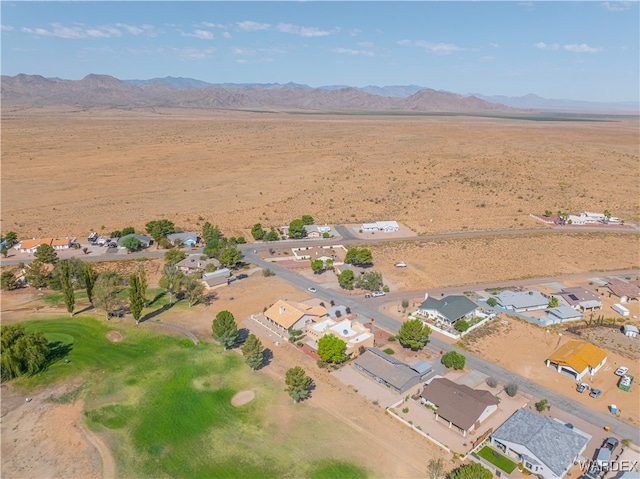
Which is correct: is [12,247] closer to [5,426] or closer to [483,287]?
[5,426]

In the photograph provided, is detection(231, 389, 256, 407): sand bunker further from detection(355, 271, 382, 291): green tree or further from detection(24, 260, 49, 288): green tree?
detection(24, 260, 49, 288): green tree

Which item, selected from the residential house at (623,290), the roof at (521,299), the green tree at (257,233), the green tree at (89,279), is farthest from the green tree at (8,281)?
the residential house at (623,290)

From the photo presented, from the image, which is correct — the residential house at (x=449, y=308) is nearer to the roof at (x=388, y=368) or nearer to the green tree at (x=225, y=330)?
the roof at (x=388, y=368)

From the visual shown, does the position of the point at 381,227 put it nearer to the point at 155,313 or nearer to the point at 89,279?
the point at 155,313

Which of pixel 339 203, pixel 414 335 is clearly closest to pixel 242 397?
pixel 414 335

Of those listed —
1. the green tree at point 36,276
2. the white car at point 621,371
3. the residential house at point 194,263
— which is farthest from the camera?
the residential house at point 194,263

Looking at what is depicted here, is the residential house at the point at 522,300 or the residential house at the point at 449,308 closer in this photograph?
the residential house at the point at 449,308

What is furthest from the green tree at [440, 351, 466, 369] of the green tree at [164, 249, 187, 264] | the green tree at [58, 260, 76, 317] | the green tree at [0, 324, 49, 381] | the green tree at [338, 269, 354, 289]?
the green tree at [58, 260, 76, 317]
